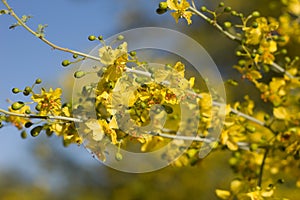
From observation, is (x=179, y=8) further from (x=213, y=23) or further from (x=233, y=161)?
(x=233, y=161)

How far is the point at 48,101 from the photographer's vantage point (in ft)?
6.12

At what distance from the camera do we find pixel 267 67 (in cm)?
235

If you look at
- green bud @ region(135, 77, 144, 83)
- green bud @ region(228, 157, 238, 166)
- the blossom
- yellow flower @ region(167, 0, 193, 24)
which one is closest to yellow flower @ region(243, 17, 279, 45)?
the blossom

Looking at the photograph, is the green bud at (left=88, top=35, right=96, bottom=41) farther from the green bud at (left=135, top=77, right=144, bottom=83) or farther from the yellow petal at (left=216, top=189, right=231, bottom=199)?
the yellow petal at (left=216, top=189, right=231, bottom=199)

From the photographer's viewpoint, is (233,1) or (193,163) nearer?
(193,163)

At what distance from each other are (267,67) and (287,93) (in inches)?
9.1

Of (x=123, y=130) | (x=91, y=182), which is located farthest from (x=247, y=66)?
(x=91, y=182)

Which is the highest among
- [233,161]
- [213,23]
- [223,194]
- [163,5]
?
[213,23]

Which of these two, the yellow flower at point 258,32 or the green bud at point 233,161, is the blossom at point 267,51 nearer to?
the yellow flower at point 258,32

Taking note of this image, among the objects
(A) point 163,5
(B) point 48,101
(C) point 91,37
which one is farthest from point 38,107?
(A) point 163,5

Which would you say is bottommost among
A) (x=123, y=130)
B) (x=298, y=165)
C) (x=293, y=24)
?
(x=123, y=130)

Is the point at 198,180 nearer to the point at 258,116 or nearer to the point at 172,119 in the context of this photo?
the point at 258,116

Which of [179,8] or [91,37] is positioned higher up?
[179,8]

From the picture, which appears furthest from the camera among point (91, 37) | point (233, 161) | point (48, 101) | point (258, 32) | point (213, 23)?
point (233, 161)
